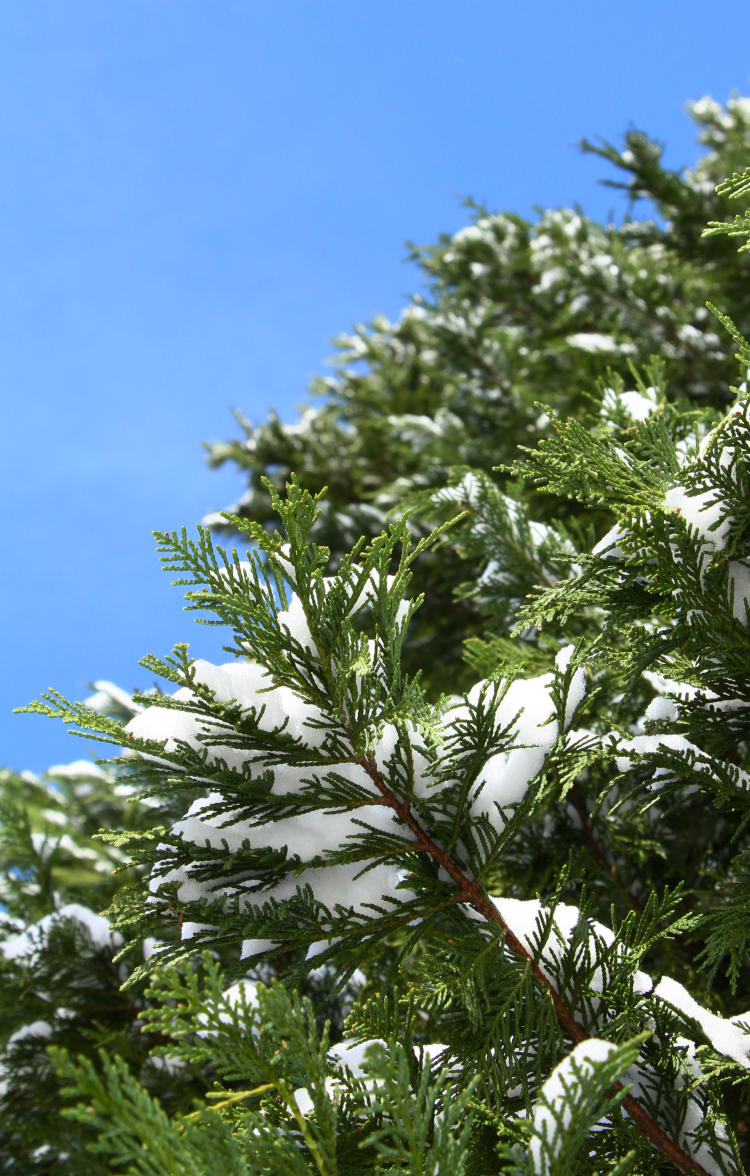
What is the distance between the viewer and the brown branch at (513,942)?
1939 mm

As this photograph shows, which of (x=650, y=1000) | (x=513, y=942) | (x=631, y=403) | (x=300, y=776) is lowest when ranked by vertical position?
(x=650, y=1000)

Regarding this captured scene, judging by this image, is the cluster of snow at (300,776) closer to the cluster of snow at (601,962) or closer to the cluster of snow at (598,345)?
the cluster of snow at (601,962)

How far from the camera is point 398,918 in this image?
80.5 inches

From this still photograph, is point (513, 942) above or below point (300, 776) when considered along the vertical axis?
below

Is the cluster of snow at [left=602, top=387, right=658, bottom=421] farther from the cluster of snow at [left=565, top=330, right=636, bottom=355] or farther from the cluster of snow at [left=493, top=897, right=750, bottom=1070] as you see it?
the cluster of snow at [left=565, top=330, right=636, bottom=355]

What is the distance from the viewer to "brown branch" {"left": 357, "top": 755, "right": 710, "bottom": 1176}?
76.4 inches

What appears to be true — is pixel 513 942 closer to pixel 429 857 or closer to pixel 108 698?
pixel 429 857

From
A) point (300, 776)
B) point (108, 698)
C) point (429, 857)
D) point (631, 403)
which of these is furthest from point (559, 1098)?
point (108, 698)

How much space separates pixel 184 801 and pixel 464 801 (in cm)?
219

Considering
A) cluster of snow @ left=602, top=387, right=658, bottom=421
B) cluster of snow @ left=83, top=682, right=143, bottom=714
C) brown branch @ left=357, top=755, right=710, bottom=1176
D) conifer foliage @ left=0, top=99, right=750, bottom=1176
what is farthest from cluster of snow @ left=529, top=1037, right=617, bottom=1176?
cluster of snow @ left=83, top=682, right=143, bottom=714

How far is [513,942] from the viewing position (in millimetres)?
2086

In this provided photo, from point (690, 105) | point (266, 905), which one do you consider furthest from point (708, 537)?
point (690, 105)

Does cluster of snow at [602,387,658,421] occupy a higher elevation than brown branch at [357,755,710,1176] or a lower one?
higher

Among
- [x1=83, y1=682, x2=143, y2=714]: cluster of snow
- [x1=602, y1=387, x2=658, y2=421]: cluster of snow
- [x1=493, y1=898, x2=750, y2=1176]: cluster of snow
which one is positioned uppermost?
[x1=83, y1=682, x2=143, y2=714]: cluster of snow
